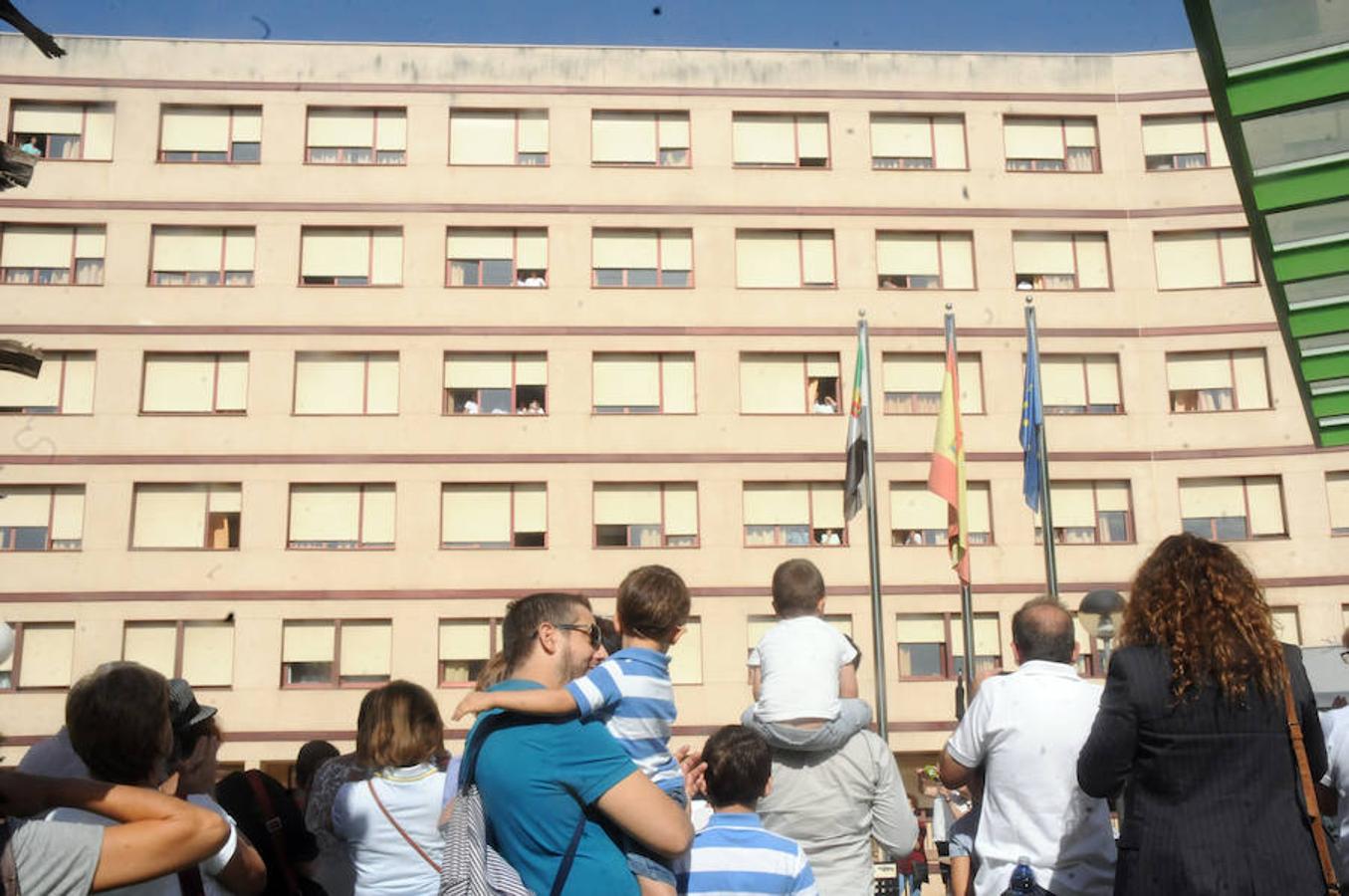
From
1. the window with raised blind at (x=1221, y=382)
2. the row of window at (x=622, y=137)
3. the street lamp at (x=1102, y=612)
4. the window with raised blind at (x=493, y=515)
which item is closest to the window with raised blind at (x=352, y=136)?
the row of window at (x=622, y=137)

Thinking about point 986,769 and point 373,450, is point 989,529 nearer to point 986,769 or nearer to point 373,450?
point 373,450

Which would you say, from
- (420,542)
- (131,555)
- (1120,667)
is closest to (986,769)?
(1120,667)

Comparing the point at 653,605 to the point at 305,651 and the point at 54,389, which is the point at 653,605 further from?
the point at 54,389

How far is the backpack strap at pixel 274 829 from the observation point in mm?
5746

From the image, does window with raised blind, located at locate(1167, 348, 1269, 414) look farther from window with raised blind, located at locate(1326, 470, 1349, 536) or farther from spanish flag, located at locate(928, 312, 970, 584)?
spanish flag, located at locate(928, 312, 970, 584)

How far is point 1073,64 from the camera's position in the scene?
36.1 metres

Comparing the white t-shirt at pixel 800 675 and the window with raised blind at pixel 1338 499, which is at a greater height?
the window with raised blind at pixel 1338 499

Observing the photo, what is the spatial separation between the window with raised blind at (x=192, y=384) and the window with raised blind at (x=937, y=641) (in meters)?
17.0

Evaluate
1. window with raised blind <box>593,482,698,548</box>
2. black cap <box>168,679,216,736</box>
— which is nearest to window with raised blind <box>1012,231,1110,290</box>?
window with raised blind <box>593,482,698,548</box>

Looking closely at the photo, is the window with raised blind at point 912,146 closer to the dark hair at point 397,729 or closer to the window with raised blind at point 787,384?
the window with raised blind at point 787,384

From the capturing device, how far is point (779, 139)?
3525cm

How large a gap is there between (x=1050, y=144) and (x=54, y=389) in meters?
26.0

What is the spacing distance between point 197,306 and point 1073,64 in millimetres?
23686

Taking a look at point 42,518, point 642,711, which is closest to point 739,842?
point 642,711
